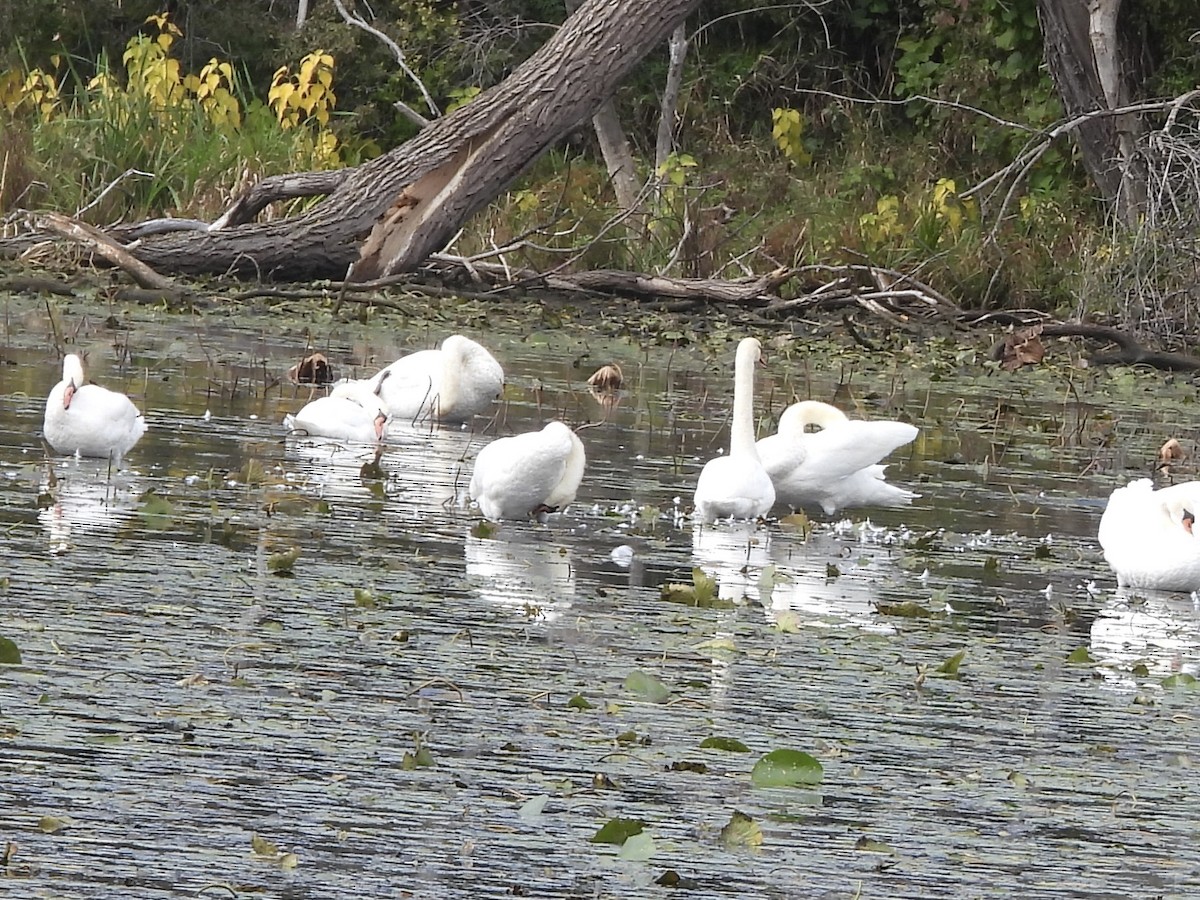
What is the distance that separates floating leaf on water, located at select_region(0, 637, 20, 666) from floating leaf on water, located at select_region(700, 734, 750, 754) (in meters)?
1.50

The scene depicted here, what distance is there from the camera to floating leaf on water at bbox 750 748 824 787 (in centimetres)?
450

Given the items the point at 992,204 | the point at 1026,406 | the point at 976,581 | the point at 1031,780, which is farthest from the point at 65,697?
the point at 992,204

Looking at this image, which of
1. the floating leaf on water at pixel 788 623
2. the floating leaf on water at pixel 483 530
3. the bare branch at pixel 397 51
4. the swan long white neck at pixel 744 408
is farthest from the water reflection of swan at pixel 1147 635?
the bare branch at pixel 397 51

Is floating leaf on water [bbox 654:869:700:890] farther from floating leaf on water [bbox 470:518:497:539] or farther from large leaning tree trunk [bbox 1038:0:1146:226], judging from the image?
large leaning tree trunk [bbox 1038:0:1146:226]

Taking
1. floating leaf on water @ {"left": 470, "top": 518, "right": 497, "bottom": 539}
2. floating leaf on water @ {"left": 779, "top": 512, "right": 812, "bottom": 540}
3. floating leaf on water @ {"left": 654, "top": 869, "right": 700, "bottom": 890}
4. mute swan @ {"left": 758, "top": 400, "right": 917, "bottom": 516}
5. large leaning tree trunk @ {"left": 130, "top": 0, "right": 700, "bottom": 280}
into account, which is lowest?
floating leaf on water @ {"left": 654, "top": 869, "right": 700, "bottom": 890}

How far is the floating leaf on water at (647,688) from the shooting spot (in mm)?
5129

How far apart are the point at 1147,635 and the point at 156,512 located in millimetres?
3004

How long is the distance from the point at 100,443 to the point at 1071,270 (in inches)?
466

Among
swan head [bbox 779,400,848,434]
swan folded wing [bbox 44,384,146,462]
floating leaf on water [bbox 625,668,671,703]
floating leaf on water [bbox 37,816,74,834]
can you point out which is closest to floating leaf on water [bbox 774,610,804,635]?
floating leaf on water [bbox 625,668,671,703]

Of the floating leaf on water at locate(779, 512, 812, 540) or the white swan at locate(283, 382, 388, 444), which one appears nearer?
the floating leaf on water at locate(779, 512, 812, 540)

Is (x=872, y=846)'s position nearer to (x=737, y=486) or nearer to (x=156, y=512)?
(x=156, y=512)

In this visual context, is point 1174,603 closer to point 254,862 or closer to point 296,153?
point 254,862

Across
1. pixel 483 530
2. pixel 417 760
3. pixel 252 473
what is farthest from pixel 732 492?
pixel 417 760

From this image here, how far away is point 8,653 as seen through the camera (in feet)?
16.3
